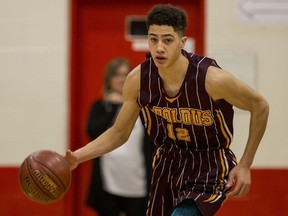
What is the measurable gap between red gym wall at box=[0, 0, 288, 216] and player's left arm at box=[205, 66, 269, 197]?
2.47 meters

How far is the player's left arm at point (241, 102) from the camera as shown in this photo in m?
3.84

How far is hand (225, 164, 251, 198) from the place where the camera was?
149 inches

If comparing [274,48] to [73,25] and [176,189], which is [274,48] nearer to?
[73,25]

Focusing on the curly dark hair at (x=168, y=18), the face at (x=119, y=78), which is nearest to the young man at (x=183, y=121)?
the curly dark hair at (x=168, y=18)

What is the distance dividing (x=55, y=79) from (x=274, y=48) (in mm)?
2260

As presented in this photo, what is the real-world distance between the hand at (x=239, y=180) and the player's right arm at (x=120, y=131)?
0.79m

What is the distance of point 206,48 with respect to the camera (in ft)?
20.8

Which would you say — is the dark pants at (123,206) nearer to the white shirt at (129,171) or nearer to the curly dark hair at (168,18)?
the white shirt at (129,171)

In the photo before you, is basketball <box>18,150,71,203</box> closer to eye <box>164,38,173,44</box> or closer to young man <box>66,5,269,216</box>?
young man <box>66,5,269,216</box>

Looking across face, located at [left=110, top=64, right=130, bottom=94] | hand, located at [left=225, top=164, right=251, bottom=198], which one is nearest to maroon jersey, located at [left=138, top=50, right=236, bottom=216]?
hand, located at [left=225, top=164, right=251, bottom=198]

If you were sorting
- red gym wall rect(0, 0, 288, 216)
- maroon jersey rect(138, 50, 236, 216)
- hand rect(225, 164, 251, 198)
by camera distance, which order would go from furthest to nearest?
red gym wall rect(0, 0, 288, 216), maroon jersey rect(138, 50, 236, 216), hand rect(225, 164, 251, 198)

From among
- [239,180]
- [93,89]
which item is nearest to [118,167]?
[93,89]

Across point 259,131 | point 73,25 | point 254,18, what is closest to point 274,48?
point 254,18

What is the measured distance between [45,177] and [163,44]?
44.5 inches
